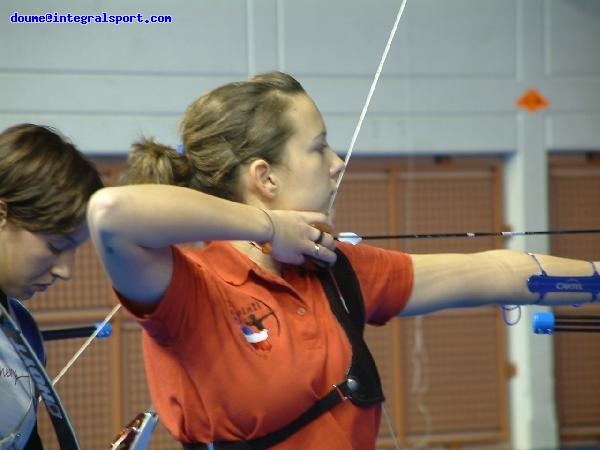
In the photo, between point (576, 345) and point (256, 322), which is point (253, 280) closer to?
point (256, 322)

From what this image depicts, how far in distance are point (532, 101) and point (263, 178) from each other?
12.0 ft

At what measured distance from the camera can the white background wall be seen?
3914mm

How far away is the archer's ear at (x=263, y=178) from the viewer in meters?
1.10

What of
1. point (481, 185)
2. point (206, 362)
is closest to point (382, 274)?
point (206, 362)

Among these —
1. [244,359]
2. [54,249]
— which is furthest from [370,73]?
[244,359]

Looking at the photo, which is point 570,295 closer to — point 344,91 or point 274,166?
point 274,166

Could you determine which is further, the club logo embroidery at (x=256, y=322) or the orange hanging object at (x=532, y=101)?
the orange hanging object at (x=532, y=101)

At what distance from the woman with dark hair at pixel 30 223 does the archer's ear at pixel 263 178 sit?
0.27 meters

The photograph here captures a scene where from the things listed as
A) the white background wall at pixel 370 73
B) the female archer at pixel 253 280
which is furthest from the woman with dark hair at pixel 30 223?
the white background wall at pixel 370 73

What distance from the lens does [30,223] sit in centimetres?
122

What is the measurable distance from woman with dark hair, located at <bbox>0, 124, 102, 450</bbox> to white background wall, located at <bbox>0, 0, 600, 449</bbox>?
97.1 inches

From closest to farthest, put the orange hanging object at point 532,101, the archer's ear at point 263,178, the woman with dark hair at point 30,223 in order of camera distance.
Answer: the archer's ear at point 263,178, the woman with dark hair at point 30,223, the orange hanging object at point 532,101

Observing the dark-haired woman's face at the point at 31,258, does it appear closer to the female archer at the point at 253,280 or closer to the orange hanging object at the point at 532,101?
the female archer at the point at 253,280

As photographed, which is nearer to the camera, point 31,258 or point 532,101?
point 31,258
